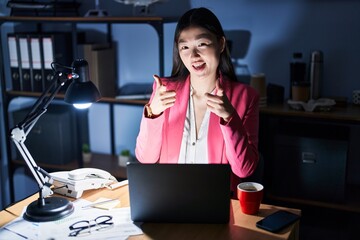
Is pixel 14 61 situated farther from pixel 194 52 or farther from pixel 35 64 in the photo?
pixel 194 52

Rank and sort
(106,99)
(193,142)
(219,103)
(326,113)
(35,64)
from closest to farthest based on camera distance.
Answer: (219,103) < (193,142) < (326,113) < (106,99) < (35,64)

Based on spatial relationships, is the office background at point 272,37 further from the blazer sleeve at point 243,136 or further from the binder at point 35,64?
the blazer sleeve at point 243,136

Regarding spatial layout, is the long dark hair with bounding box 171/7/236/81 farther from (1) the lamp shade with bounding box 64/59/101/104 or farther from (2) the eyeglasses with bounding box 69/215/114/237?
(2) the eyeglasses with bounding box 69/215/114/237

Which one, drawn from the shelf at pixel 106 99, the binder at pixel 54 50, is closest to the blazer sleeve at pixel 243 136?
the shelf at pixel 106 99

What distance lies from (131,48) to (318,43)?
3.67ft

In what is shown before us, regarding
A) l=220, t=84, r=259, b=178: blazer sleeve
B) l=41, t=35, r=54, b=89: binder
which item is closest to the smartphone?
l=220, t=84, r=259, b=178: blazer sleeve

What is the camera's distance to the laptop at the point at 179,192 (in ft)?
4.56

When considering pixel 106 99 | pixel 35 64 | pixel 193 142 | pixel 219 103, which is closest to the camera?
pixel 219 103

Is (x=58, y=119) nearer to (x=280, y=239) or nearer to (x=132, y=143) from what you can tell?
(x=132, y=143)

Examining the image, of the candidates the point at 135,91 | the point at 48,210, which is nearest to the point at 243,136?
the point at 48,210

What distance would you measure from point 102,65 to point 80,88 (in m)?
1.29

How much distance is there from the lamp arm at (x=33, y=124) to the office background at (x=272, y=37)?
1.33 m

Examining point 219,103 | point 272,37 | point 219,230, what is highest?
point 272,37

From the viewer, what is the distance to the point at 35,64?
2.86 meters
